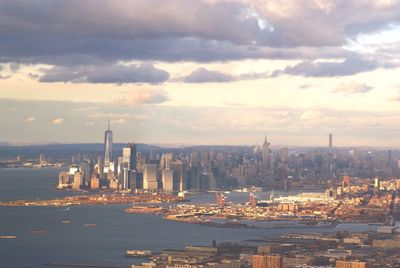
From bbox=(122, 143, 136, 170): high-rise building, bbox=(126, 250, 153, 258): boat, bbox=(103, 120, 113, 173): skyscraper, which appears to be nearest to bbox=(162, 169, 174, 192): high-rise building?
bbox=(122, 143, 136, 170): high-rise building

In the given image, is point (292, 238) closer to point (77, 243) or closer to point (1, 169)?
point (77, 243)

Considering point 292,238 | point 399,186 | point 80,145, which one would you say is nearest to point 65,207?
point 292,238

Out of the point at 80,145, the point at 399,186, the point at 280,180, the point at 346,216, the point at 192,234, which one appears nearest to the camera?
the point at 192,234

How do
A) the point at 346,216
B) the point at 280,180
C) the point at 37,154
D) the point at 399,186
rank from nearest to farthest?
the point at 346,216 < the point at 399,186 < the point at 280,180 < the point at 37,154

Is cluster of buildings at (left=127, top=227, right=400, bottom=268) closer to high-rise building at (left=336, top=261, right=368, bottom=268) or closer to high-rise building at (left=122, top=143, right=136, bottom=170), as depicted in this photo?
high-rise building at (left=336, top=261, right=368, bottom=268)

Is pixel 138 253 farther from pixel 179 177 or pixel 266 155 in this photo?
pixel 266 155

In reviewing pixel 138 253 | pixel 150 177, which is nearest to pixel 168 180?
pixel 150 177
